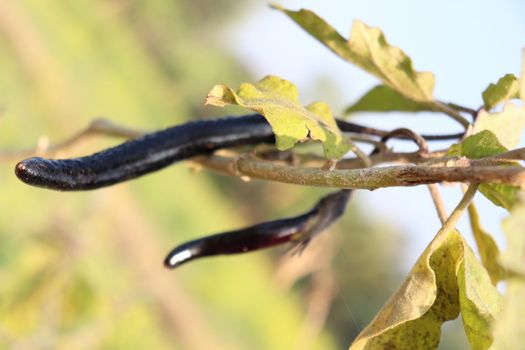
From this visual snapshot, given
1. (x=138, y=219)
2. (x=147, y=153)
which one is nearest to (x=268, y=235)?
(x=147, y=153)

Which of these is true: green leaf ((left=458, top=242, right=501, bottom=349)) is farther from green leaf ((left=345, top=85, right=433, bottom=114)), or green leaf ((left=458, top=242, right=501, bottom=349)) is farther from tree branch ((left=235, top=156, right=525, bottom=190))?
green leaf ((left=345, top=85, right=433, bottom=114))

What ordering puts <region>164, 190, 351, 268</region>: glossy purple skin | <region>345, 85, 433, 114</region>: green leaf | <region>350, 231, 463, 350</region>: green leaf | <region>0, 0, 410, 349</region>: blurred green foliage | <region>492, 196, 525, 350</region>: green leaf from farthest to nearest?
<region>0, 0, 410, 349</region>: blurred green foliage → <region>345, 85, 433, 114</region>: green leaf → <region>164, 190, 351, 268</region>: glossy purple skin → <region>350, 231, 463, 350</region>: green leaf → <region>492, 196, 525, 350</region>: green leaf

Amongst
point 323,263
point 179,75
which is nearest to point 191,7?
point 179,75

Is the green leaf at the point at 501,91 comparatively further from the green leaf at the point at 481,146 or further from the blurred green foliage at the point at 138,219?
the blurred green foliage at the point at 138,219

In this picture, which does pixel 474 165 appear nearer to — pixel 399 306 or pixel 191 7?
pixel 399 306

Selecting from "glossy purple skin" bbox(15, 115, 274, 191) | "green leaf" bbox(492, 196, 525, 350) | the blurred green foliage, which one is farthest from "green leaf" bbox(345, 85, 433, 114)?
the blurred green foliage

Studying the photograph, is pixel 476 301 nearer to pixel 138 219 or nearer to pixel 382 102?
pixel 382 102

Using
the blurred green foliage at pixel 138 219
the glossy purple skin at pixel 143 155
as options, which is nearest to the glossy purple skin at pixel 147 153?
the glossy purple skin at pixel 143 155
